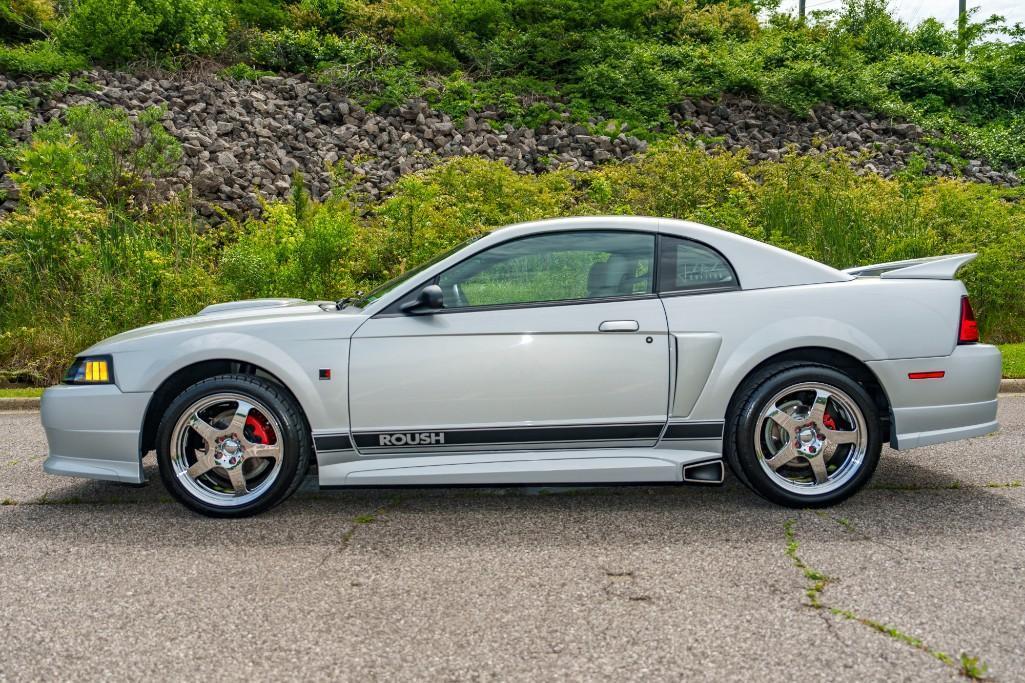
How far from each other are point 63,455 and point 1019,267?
11.8 metres

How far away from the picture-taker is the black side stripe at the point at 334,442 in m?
5.21

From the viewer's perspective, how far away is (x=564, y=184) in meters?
15.9

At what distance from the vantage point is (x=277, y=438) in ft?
17.2

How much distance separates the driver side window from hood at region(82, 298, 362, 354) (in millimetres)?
668

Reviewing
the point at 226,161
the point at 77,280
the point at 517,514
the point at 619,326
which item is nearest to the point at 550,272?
the point at 619,326

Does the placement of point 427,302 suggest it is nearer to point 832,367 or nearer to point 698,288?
point 698,288

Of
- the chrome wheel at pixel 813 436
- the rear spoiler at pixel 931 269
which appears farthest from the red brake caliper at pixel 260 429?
the rear spoiler at pixel 931 269

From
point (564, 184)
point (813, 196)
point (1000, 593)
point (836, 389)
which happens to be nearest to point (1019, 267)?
point (813, 196)

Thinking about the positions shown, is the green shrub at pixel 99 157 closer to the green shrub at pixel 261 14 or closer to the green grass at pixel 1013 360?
the green shrub at pixel 261 14

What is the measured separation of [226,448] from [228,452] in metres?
0.03

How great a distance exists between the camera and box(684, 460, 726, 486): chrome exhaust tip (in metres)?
5.22

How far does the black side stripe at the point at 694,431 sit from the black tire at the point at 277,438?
2033 millimetres

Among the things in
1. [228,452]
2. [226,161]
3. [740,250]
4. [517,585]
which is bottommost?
[517,585]

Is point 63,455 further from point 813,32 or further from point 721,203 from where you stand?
point 813,32
